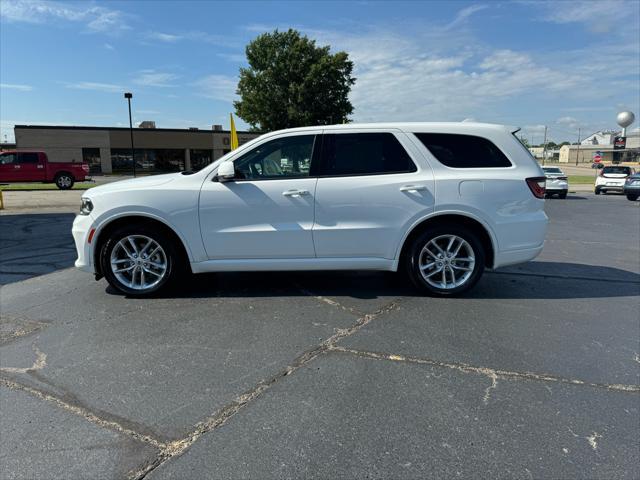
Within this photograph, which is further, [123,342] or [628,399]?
[123,342]

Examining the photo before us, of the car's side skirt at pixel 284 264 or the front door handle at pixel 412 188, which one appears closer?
the front door handle at pixel 412 188

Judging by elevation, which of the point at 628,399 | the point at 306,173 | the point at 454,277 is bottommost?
the point at 628,399

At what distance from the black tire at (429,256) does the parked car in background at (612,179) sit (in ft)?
78.4

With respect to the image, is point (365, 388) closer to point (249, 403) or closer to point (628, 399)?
point (249, 403)

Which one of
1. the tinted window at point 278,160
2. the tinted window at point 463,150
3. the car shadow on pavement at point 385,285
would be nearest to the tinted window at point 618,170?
the car shadow on pavement at point 385,285

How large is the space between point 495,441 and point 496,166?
3155 mm

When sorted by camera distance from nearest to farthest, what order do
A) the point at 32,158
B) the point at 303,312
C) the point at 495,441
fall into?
Answer: the point at 495,441 → the point at 303,312 → the point at 32,158

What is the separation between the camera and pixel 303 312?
174 inches

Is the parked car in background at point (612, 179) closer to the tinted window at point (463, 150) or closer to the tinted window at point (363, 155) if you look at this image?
the tinted window at point (463, 150)

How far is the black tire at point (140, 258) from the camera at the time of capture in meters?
4.77

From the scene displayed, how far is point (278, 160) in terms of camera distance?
4773 mm

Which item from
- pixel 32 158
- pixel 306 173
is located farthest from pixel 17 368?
pixel 32 158

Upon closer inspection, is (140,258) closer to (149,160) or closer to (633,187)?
(633,187)

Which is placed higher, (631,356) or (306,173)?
(306,173)
